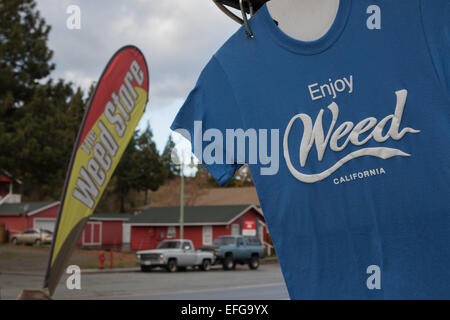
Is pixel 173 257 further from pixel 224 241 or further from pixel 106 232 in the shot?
pixel 106 232

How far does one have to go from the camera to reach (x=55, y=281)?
622 centimetres

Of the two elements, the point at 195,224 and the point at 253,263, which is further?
the point at 195,224

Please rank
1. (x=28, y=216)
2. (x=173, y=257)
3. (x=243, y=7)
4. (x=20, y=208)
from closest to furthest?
(x=243, y=7) < (x=173, y=257) < (x=28, y=216) < (x=20, y=208)

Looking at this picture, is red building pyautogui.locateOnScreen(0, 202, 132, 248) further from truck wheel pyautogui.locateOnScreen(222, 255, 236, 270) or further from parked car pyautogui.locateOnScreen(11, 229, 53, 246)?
truck wheel pyautogui.locateOnScreen(222, 255, 236, 270)

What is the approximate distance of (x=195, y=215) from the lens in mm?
43844

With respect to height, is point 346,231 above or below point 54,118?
below

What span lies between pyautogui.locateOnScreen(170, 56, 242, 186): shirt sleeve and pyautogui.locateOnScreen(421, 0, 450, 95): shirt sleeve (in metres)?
1.18

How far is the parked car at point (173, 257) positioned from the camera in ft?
89.8

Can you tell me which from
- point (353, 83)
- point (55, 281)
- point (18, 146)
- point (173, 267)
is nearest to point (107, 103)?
point (55, 281)

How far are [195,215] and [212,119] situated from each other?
134 feet

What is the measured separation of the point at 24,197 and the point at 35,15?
38.8 metres

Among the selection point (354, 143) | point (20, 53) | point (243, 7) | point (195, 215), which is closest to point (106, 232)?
point (195, 215)

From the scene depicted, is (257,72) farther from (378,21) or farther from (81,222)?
(81,222)

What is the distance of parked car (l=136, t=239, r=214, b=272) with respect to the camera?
27375 mm
